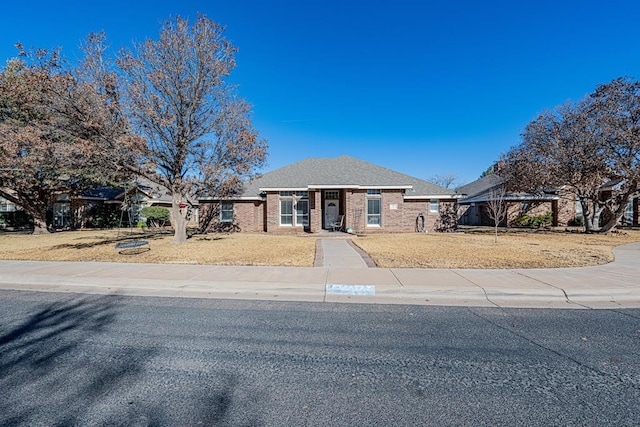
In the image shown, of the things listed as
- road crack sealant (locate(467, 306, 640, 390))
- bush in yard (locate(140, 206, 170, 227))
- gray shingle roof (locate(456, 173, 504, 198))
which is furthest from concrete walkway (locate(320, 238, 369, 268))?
gray shingle roof (locate(456, 173, 504, 198))

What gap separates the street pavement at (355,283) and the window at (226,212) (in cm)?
1279

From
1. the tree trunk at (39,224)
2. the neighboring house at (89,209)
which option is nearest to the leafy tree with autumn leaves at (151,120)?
the tree trunk at (39,224)

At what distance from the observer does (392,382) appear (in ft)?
A: 9.58

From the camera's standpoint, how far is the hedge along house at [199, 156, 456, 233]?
19.9 m

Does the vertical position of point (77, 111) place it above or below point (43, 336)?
above

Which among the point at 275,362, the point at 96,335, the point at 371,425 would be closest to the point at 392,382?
the point at 371,425

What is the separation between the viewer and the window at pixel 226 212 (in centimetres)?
2127

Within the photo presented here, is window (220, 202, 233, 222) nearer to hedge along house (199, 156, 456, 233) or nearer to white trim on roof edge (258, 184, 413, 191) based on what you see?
hedge along house (199, 156, 456, 233)

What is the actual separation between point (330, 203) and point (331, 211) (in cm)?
60

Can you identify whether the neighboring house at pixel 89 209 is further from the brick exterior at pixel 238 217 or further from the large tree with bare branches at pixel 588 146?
the large tree with bare branches at pixel 588 146

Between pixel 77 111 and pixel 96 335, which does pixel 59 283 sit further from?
pixel 77 111

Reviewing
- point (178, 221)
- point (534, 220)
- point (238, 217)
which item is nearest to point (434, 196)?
point (534, 220)

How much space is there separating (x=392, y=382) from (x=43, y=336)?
4.60 m

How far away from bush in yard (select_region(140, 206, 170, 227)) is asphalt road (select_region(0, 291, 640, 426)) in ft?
77.3
